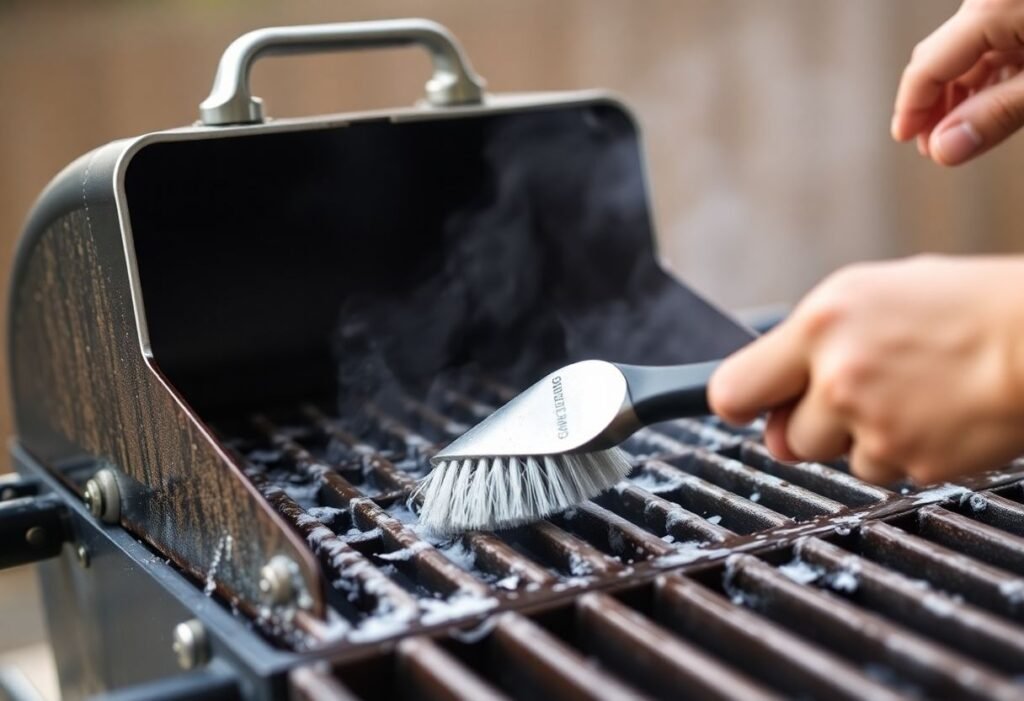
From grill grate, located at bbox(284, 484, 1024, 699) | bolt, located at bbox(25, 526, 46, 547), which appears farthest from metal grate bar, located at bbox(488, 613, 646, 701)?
bolt, located at bbox(25, 526, 46, 547)

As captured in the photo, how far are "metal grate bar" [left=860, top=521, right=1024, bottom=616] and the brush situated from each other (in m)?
0.17

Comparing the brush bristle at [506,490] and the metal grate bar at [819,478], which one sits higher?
the brush bristle at [506,490]

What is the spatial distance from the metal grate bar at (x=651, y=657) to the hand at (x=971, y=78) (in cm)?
68

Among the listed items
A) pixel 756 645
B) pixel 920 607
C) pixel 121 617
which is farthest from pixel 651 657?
pixel 121 617

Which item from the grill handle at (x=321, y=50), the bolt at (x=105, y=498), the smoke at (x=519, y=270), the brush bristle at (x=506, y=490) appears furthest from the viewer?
the smoke at (x=519, y=270)

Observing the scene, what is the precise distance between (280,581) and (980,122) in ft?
2.83

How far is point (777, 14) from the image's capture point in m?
3.80

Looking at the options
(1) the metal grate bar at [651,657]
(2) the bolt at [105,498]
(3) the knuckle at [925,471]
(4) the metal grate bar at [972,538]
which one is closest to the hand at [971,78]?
(4) the metal grate bar at [972,538]

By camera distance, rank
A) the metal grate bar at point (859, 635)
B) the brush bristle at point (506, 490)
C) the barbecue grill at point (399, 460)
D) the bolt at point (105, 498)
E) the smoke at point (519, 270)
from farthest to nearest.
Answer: the smoke at point (519, 270) < the bolt at point (105, 498) < the brush bristle at point (506, 490) < the barbecue grill at point (399, 460) < the metal grate bar at point (859, 635)

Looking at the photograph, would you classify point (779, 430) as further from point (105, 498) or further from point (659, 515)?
point (105, 498)

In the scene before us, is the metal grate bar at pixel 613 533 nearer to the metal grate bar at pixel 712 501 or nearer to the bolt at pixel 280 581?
the metal grate bar at pixel 712 501

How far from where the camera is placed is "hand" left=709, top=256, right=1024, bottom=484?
29.2 inches

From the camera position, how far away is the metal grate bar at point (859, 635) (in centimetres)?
69

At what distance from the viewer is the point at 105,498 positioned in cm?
114
